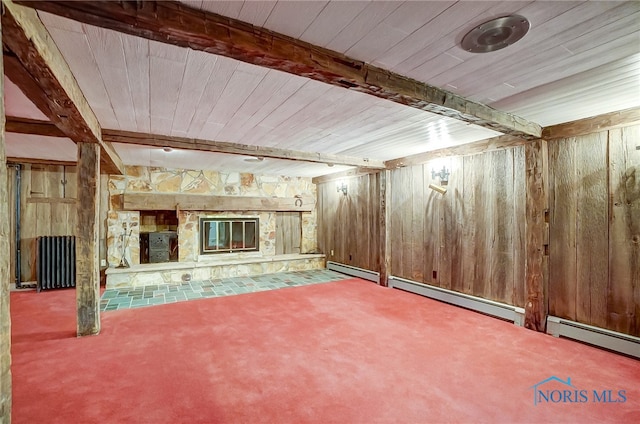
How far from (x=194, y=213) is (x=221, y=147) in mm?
2620

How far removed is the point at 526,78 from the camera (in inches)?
78.8

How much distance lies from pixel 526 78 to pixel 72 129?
3.63 meters

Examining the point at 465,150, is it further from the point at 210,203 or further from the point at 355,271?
the point at 210,203

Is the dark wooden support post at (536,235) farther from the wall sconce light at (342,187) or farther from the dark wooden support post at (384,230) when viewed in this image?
the wall sconce light at (342,187)

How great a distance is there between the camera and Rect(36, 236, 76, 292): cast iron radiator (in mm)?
4730

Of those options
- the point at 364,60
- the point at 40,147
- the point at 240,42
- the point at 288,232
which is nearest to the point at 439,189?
the point at 364,60

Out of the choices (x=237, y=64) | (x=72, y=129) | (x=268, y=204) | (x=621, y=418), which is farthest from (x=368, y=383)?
(x=268, y=204)

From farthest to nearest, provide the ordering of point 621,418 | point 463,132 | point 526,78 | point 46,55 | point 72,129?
1. point 463,132
2. point 72,129
3. point 526,78
4. point 621,418
5. point 46,55

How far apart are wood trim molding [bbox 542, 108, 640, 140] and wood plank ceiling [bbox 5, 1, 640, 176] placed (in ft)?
0.35

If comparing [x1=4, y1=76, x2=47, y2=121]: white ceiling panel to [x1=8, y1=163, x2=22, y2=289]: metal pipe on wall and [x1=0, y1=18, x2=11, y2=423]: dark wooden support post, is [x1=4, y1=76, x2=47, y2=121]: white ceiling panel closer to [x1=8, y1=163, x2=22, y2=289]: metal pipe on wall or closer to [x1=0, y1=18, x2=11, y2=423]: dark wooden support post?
[x1=0, y1=18, x2=11, y2=423]: dark wooden support post

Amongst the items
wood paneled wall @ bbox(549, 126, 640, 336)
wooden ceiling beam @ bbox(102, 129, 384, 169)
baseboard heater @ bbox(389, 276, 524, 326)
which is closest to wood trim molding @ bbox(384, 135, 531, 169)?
wood paneled wall @ bbox(549, 126, 640, 336)

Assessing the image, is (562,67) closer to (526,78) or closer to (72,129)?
(526,78)

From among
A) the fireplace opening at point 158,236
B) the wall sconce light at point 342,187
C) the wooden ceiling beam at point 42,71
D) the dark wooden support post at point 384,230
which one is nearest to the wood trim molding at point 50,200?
the fireplace opening at point 158,236

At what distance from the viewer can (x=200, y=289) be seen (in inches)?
194
